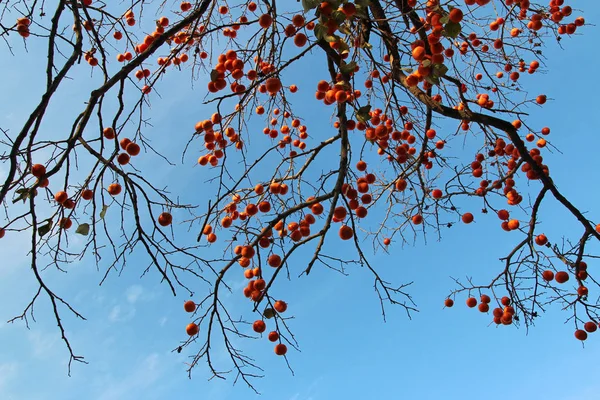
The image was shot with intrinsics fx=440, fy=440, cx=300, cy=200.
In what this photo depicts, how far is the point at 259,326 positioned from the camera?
246 cm

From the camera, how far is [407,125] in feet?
11.9

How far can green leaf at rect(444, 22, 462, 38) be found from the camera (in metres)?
1.98

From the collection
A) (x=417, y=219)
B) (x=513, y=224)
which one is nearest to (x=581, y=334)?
(x=513, y=224)

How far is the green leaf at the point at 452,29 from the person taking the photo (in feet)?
6.49

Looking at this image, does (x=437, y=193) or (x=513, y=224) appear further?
(x=437, y=193)

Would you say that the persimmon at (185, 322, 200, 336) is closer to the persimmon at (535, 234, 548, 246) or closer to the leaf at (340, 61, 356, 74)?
the leaf at (340, 61, 356, 74)

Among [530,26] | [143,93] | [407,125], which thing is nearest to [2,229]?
[143,93]

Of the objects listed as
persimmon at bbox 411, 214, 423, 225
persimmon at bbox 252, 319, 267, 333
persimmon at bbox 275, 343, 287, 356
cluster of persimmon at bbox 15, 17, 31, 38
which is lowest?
persimmon at bbox 275, 343, 287, 356

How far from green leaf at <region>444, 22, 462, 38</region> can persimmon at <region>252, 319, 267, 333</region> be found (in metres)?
1.74

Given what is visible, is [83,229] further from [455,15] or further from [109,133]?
[455,15]

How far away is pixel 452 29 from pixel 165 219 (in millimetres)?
1882

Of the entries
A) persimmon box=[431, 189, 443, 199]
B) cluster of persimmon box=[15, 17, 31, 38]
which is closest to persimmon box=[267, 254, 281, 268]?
persimmon box=[431, 189, 443, 199]

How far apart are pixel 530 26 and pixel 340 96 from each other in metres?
2.77

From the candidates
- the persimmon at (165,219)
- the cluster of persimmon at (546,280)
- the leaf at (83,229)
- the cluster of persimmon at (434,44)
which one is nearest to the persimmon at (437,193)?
the cluster of persimmon at (546,280)
